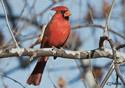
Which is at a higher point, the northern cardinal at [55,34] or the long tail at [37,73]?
the northern cardinal at [55,34]

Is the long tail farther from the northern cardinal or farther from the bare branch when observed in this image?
the bare branch

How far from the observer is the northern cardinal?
3.16 meters

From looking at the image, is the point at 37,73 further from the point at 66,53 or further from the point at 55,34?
the point at 66,53

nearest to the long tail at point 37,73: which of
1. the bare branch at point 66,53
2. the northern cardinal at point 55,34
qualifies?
the northern cardinal at point 55,34

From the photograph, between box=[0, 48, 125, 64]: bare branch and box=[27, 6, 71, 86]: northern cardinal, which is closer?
box=[0, 48, 125, 64]: bare branch

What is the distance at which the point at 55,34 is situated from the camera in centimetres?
316

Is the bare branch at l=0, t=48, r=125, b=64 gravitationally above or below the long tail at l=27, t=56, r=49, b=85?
above

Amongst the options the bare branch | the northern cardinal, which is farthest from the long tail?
the bare branch

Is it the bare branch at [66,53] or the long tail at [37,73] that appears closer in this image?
the bare branch at [66,53]

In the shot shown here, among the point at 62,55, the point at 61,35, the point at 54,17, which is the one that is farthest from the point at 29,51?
the point at 54,17

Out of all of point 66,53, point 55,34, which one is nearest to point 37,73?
point 55,34

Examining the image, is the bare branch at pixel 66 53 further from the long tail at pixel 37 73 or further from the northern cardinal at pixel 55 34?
the long tail at pixel 37 73

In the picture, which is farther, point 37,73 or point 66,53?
point 37,73

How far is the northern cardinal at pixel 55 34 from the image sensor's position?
3160 mm
